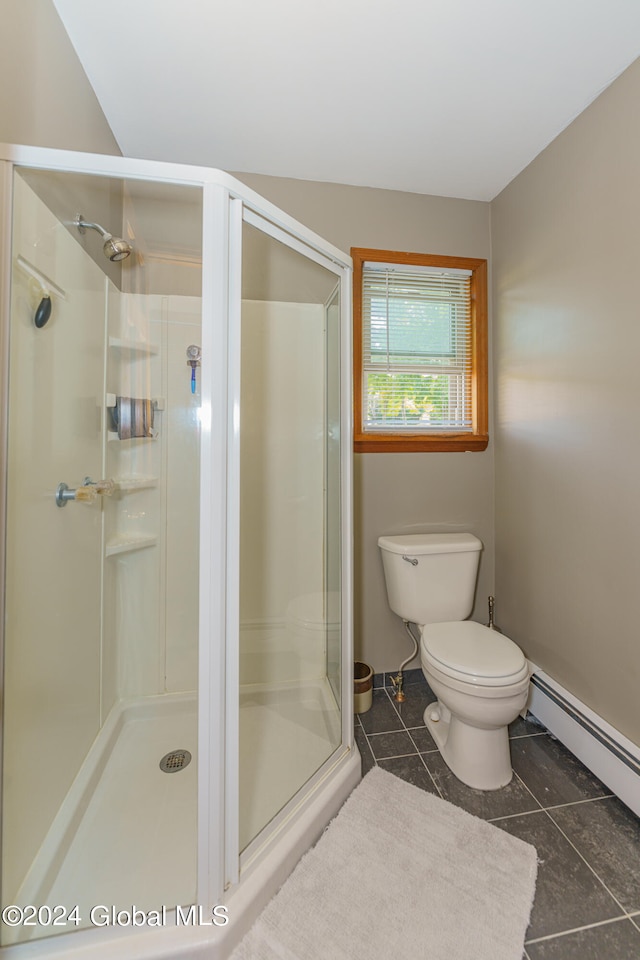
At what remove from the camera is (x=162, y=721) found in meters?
1.59

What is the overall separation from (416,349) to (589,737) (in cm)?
177

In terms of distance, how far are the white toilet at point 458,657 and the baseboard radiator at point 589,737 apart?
0.93 feet

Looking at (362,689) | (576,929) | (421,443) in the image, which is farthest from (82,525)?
(576,929)

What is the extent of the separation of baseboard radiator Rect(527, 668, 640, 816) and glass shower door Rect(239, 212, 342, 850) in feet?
2.94

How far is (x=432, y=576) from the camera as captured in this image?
1.86 m

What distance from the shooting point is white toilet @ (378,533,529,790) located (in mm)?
1402

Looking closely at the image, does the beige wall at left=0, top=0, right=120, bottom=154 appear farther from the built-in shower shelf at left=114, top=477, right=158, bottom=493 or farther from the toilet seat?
the toilet seat

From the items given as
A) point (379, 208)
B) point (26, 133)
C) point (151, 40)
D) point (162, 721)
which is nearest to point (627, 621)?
point (162, 721)

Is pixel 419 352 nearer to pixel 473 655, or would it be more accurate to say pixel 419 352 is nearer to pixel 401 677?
pixel 473 655

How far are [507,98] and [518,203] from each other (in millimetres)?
488

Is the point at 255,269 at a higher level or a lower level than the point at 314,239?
lower

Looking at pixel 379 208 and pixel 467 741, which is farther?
pixel 379 208

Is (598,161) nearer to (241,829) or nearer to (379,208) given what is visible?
(379,208)

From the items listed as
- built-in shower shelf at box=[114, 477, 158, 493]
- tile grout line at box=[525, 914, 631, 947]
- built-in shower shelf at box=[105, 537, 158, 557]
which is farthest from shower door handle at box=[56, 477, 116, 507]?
tile grout line at box=[525, 914, 631, 947]
